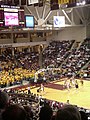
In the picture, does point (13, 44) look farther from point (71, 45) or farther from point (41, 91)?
point (41, 91)

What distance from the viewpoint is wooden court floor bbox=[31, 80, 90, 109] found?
1853 centimetres

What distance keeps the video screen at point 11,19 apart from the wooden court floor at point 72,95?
6996mm

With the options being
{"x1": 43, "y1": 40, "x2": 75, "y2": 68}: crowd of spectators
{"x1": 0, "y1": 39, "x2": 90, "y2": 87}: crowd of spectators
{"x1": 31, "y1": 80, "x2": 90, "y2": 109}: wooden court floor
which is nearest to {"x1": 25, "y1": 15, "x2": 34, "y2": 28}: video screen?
{"x1": 31, "y1": 80, "x2": 90, "y2": 109}: wooden court floor

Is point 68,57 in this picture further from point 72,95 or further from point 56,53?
point 72,95

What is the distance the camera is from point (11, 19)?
16688 mm

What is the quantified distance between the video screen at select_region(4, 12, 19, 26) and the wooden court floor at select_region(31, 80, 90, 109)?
700cm

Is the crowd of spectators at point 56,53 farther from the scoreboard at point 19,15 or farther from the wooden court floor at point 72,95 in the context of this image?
the scoreboard at point 19,15

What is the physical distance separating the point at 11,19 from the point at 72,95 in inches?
331

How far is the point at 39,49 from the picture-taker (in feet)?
134

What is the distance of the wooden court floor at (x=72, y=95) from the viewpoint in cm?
1853

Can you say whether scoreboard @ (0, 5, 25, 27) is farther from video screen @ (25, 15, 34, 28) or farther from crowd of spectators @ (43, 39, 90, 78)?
crowd of spectators @ (43, 39, 90, 78)

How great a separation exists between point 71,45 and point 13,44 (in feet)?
29.5

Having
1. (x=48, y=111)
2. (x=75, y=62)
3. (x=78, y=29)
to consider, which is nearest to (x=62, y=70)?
(x=75, y=62)

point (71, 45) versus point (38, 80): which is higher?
point (71, 45)
